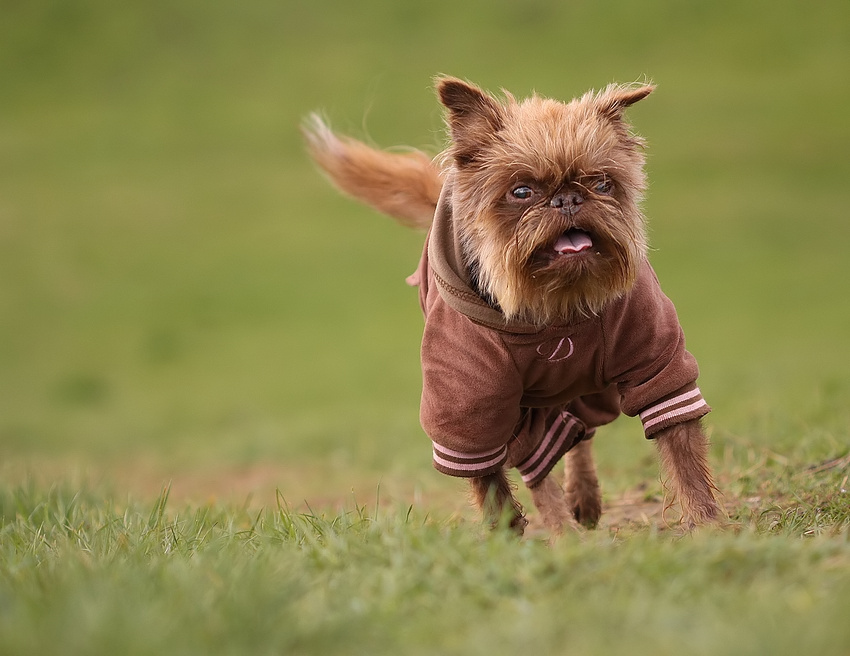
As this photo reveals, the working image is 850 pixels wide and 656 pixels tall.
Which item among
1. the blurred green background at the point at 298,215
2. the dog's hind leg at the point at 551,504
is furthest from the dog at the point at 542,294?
the blurred green background at the point at 298,215

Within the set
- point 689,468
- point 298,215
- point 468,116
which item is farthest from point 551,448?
point 298,215

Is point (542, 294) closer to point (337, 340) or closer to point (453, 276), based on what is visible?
point (453, 276)

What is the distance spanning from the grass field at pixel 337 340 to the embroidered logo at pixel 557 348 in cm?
65

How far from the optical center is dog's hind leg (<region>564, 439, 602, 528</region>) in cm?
444

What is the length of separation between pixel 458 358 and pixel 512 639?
149 centimetres

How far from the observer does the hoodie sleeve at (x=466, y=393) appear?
3.60 m

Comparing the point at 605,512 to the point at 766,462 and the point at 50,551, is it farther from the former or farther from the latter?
the point at 50,551

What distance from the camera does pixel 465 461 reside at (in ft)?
12.3

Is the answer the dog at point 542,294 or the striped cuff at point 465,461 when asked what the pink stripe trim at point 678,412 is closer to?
the dog at point 542,294

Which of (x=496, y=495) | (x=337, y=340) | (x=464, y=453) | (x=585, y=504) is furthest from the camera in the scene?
(x=337, y=340)

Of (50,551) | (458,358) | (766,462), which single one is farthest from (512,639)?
(766,462)

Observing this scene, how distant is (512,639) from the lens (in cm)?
227

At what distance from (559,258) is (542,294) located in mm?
146

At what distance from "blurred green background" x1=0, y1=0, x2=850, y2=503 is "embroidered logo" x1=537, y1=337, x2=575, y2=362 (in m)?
3.11
